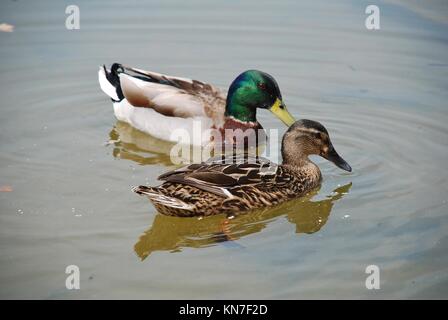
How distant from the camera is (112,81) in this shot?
32.9ft

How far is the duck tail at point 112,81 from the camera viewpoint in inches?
388

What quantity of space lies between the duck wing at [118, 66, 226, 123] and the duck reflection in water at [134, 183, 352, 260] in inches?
87.7

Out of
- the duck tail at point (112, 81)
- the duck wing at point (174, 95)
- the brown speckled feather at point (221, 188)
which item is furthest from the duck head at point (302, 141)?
the duck tail at point (112, 81)

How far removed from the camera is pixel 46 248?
6484mm

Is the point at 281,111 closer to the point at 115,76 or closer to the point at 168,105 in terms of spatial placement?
the point at 168,105

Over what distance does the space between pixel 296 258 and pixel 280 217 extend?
89 centimetres

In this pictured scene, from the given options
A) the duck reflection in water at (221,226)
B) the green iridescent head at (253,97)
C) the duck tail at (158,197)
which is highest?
the green iridescent head at (253,97)

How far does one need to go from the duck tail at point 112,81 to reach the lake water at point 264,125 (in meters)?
0.31

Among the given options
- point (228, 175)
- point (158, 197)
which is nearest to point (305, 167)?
point (228, 175)

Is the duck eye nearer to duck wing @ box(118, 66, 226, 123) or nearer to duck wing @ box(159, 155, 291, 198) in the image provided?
duck wing @ box(118, 66, 226, 123)

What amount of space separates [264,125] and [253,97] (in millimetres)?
554

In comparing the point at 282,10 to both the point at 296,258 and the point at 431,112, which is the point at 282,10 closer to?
the point at 431,112

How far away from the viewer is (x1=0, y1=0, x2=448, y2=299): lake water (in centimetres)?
614

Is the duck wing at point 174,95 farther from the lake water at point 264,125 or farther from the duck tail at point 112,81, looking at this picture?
the lake water at point 264,125
